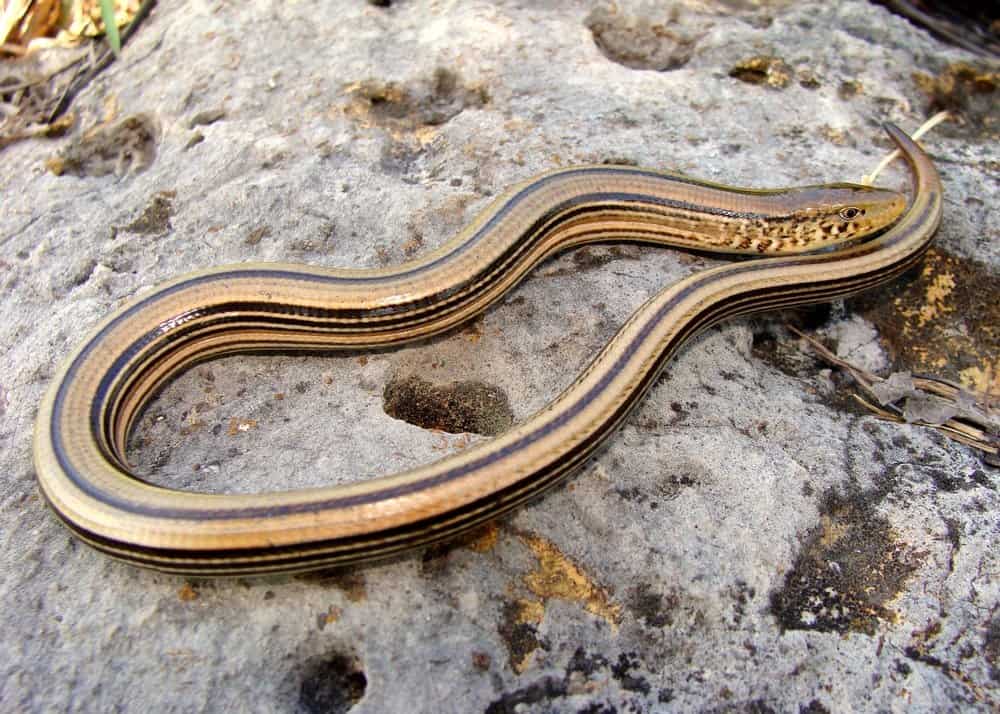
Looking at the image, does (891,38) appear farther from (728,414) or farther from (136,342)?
(136,342)

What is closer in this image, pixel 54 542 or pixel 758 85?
pixel 54 542

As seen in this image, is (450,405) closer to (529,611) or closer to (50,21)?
(529,611)

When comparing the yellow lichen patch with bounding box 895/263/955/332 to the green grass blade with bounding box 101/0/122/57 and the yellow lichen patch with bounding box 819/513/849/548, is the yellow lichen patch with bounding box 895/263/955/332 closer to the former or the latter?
the yellow lichen patch with bounding box 819/513/849/548

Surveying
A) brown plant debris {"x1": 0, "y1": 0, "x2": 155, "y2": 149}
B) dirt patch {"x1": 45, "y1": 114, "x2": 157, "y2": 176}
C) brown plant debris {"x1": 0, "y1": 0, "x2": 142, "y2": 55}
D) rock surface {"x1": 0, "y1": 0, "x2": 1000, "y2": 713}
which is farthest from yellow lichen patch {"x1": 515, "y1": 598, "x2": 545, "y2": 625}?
brown plant debris {"x1": 0, "y1": 0, "x2": 142, "y2": 55}

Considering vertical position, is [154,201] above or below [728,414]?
above

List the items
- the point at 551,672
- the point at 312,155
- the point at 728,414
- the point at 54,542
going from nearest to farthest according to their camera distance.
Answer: the point at 551,672 → the point at 54,542 → the point at 728,414 → the point at 312,155

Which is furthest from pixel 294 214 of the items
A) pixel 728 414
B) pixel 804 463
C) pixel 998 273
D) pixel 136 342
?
pixel 998 273
